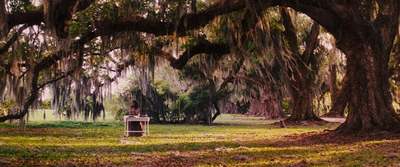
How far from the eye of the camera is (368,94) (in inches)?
645

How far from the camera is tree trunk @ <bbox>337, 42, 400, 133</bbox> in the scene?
16.1m

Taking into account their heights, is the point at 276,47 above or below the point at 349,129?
above

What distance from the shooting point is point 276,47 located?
62.2 ft

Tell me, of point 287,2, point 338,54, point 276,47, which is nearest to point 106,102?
point 338,54

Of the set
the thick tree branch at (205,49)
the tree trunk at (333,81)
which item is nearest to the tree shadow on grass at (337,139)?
the thick tree branch at (205,49)

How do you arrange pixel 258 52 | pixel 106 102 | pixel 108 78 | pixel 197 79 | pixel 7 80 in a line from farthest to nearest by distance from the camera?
pixel 106 102 → pixel 197 79 → pixel 108 78 → pixel 7 80 → pixel 258 52

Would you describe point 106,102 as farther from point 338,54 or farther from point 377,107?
point 377,107

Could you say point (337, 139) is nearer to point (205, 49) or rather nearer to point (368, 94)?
point (368, 94)

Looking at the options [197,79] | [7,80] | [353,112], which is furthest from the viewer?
[197,79]

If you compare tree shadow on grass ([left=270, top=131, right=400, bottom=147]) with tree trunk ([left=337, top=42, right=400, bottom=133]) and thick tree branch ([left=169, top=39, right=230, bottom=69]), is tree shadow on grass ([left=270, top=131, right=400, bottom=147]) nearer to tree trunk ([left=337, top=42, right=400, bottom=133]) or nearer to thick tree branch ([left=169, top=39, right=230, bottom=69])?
tree trunk ([left=337, top=42, right=400, bottom=133])

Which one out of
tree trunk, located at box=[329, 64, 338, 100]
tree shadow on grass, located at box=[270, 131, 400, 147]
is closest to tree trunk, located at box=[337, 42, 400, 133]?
tree shadow on grass, located at box=[270, 131, 400, 147]

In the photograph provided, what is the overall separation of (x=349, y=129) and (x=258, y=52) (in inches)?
148

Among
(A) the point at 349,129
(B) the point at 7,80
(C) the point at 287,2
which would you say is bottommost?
(A) the point at 349,129

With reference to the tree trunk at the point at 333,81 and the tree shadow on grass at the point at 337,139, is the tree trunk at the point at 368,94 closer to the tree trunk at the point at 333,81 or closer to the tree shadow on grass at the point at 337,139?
the tree shadow on grass at the point at 337,139
